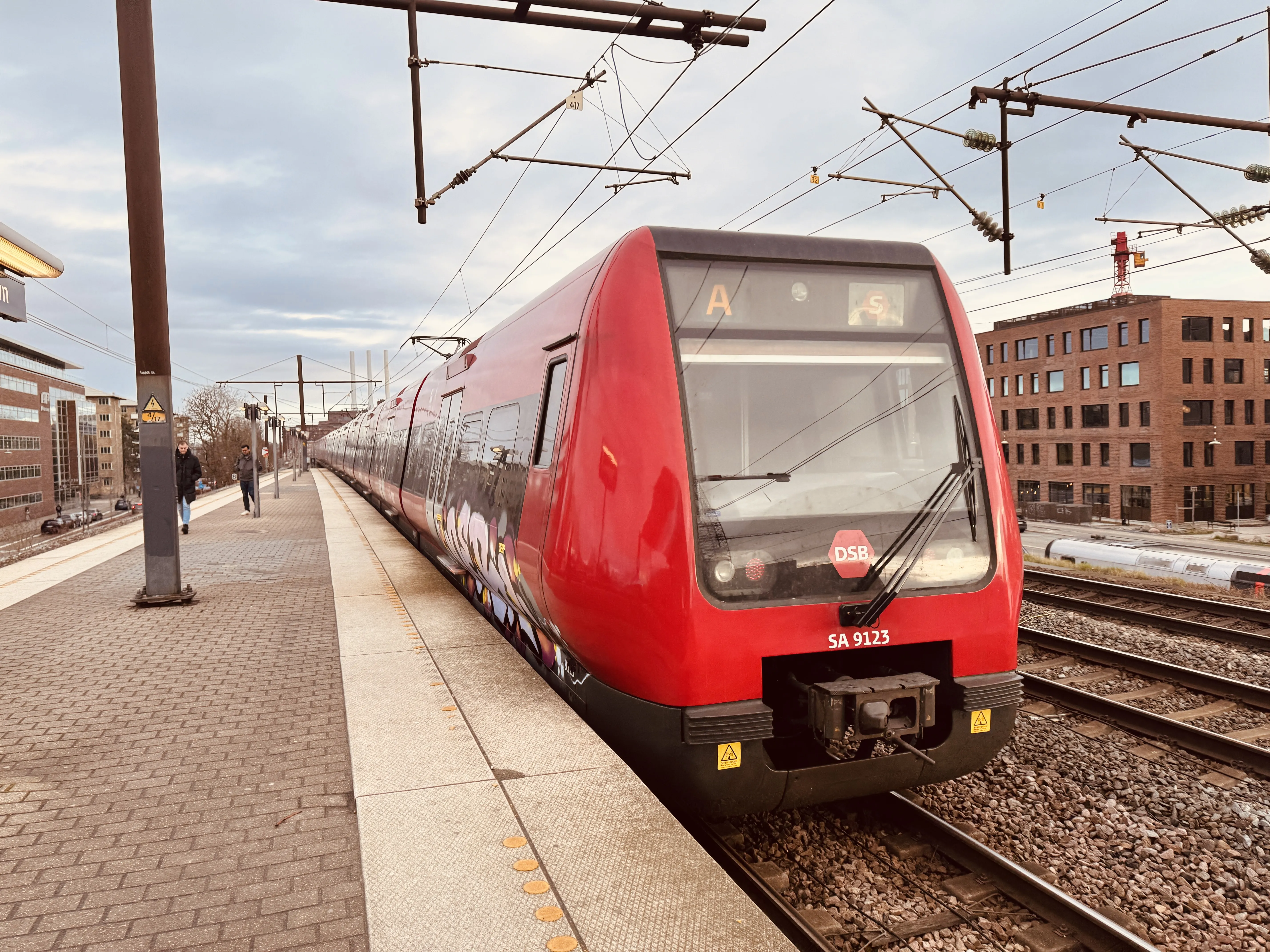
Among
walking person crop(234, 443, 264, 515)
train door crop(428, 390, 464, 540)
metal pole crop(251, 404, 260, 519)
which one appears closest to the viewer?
train door crop(428, 390, 464, 540)

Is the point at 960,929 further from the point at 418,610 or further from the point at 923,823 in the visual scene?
the point at 418,610

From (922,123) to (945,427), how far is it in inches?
251

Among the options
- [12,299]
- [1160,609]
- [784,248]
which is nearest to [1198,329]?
[1160,609]

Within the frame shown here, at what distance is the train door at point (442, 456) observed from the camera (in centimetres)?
861

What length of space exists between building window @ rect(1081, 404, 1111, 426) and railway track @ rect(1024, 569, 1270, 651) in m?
41.3

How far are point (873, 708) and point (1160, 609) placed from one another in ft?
31.8

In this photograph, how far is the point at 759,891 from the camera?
3.66 metres

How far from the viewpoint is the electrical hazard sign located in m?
8.35

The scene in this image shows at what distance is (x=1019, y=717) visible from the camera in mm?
6305

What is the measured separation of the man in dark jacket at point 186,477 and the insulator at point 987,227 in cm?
1228

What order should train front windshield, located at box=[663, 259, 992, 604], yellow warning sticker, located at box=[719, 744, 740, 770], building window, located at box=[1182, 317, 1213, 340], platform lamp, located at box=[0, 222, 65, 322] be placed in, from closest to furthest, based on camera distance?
1. yellow warning sticker, located at box=[719, 744, 740, 770]
2. train front windshield, located at box=[663, 259, 992, 604]
3. platform lamp, located at box=[0, 222, 65, 322]
4. building window, located at box=[1182, 317, 1213, 340]

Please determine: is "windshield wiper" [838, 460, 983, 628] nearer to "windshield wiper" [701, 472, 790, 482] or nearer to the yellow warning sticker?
"windshield wiper" [701, 472, 790, 482]

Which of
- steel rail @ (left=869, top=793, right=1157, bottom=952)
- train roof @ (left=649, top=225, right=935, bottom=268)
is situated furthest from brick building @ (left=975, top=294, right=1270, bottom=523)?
steel rail @ (left=869, top=793, right=1157, bottom=952)

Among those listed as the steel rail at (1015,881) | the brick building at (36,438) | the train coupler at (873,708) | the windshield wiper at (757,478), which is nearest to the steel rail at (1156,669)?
the steel rail at (1015,881)
